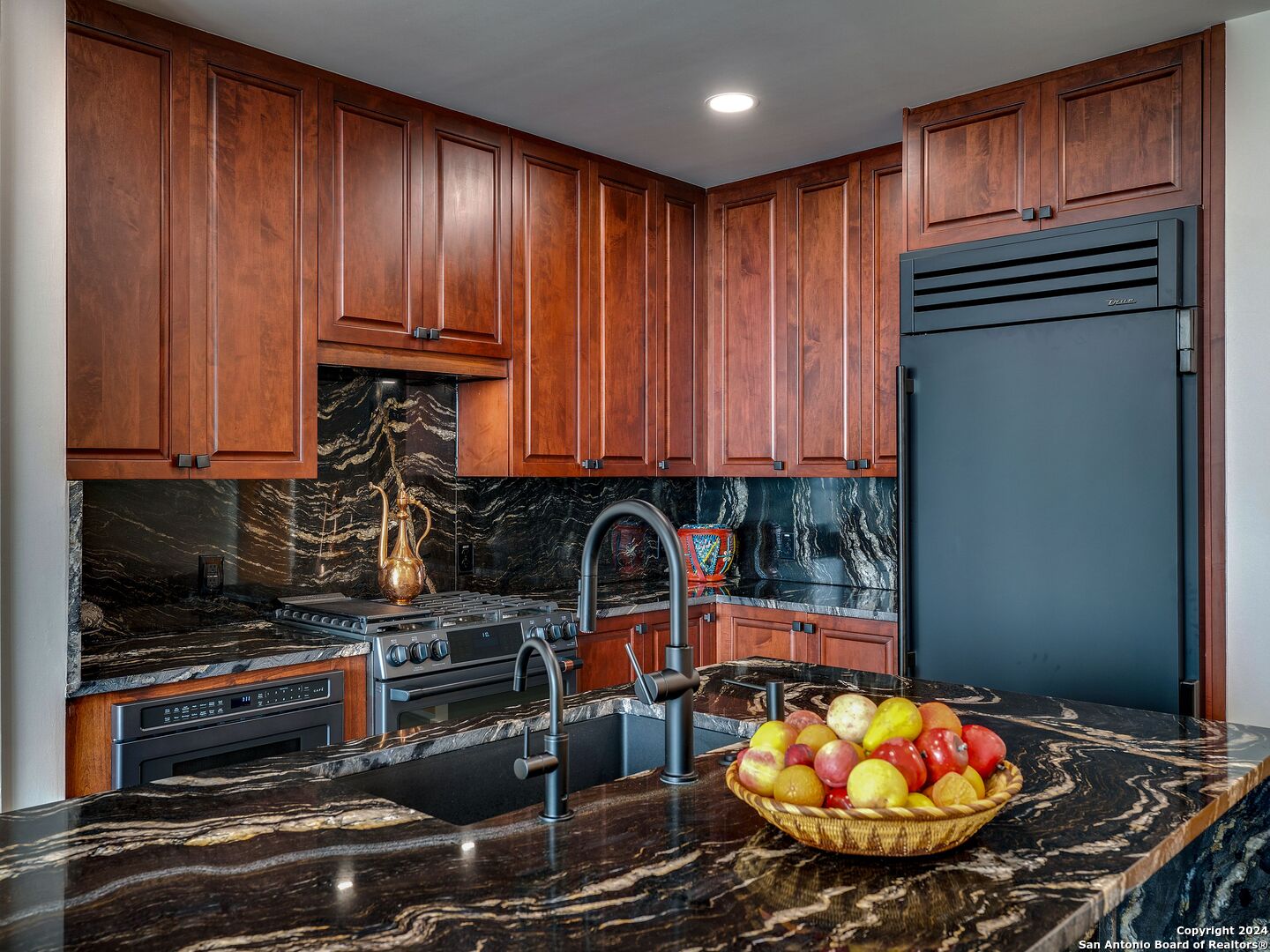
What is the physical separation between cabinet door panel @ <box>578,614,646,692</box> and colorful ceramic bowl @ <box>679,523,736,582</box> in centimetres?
57

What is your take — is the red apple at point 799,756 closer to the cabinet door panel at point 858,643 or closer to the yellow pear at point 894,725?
the yellow pear at point 894,725

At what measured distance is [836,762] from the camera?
3.76 ft

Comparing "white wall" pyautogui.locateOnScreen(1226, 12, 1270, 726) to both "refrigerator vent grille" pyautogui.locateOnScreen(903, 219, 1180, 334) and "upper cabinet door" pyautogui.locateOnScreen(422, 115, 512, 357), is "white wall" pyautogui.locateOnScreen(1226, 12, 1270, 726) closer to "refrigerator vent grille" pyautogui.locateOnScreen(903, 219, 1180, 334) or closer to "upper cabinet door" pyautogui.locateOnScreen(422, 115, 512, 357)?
"refrigerator vent grille" pyautogui.locateOnScreen(903, 219, 1180, 334)

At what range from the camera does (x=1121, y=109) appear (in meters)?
2.84

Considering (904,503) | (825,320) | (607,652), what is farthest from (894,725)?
(825,320)

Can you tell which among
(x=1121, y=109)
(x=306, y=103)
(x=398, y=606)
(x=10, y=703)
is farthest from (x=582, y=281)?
(x=10, y=703)

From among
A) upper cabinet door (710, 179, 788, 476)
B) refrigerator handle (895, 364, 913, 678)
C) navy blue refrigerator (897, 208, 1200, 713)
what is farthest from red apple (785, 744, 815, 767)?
upper cabinet door (710, 179, 788, 476)

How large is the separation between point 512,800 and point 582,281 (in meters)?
2.40

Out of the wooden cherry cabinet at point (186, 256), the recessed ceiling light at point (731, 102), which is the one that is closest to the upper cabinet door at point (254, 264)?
the wooden cherry cabinet at point (186, 256)

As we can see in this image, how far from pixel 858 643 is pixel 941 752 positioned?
2.37 metres

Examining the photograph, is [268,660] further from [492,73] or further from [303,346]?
[492,73]

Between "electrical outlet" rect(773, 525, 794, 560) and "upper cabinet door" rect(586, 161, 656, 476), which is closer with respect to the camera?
"upper cabinet door" rect(586, 161, 656, 476)

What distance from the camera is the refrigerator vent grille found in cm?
274

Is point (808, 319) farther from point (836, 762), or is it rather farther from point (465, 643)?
point (836, 762)
